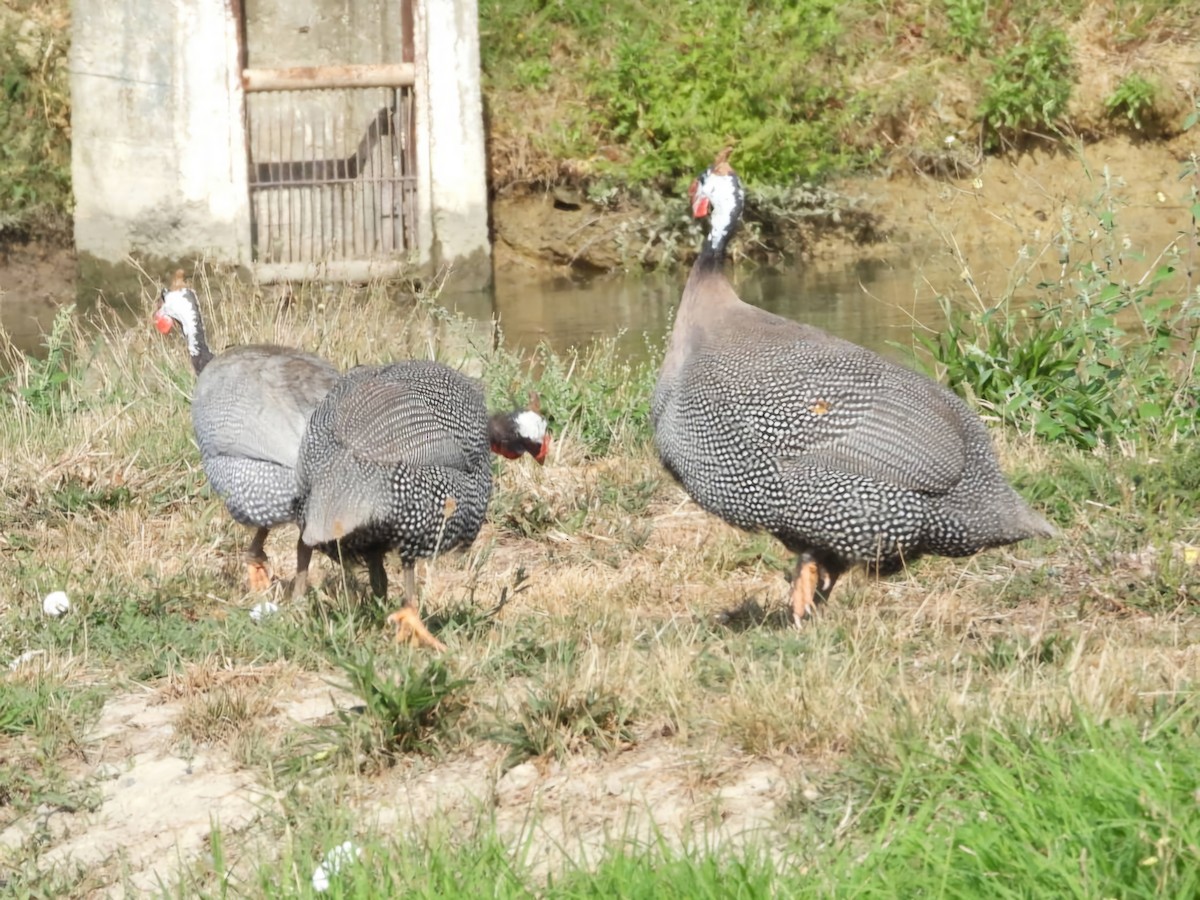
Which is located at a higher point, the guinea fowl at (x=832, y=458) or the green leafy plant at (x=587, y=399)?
the guinea fowl at (x=832, y=458)

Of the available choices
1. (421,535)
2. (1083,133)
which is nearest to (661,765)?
(421,535)

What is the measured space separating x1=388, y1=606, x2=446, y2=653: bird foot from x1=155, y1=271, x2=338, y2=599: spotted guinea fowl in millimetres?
866

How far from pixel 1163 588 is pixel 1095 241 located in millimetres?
2353

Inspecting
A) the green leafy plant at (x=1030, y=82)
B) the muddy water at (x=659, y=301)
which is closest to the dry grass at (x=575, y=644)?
the muddy water at (x=659, y=301)

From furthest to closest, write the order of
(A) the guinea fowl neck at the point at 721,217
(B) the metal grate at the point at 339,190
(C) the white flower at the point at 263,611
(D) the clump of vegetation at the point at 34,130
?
(D) the clump of vegetation at the point at 34,130 < (B) the metal grate at the point at 339,190 < (A) the guinea fowl neck at the point at 721,217 < (C) the white flower at the point at 263,611

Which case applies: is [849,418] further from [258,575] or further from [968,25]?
[968,25]

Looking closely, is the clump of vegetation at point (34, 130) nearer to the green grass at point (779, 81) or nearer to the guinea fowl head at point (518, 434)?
the green grass at point (779, 81)

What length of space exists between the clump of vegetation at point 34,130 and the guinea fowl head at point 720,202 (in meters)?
8.94

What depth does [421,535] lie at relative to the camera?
4.51 m

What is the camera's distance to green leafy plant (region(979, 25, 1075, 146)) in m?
13.4

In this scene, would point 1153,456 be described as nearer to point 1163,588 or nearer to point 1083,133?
point 1163,588

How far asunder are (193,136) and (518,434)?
785 cm

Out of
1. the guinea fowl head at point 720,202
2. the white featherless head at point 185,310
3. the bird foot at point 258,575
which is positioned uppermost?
the guinea fowl head at point 720,202

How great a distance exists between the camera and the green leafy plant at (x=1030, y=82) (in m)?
13.4
